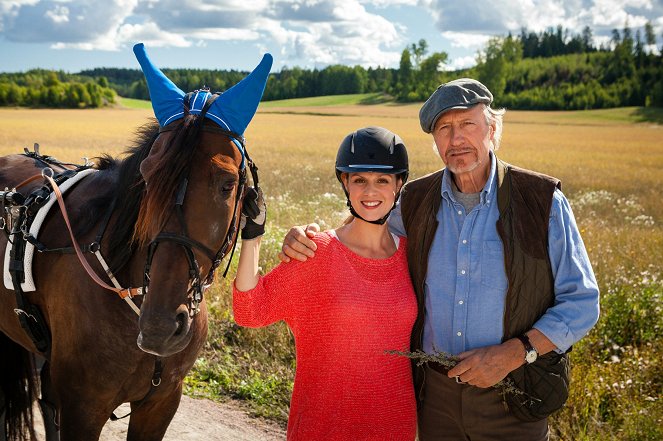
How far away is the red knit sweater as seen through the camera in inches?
99.3

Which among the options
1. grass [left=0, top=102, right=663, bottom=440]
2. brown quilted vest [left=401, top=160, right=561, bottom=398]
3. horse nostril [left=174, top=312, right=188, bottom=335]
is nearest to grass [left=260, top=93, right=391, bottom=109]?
grass [left=0, top=102, right=663, bottom=440]

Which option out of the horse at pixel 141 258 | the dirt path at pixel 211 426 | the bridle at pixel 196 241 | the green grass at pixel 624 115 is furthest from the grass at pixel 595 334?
the green grass at pixel 624 115

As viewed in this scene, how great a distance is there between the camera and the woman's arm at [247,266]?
2537mm

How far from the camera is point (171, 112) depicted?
2.57 m

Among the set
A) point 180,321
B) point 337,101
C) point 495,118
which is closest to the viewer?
point 180,321

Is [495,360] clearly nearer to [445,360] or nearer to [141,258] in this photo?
[445,360]

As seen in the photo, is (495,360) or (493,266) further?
(493,266)

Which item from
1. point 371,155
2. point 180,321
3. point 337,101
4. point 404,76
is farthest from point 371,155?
point 337,101

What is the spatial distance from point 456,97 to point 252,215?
1139mm

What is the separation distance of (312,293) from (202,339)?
106 centimetres

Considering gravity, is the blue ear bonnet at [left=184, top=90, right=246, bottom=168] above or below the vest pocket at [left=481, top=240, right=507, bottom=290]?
above

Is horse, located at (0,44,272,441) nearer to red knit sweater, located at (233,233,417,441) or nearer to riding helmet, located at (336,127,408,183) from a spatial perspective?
red knit sweater, located at (233,233,417,441)

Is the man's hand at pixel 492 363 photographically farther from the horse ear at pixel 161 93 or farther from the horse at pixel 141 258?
the horse ear at pixel 161 93

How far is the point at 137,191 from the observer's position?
2.90 metres
